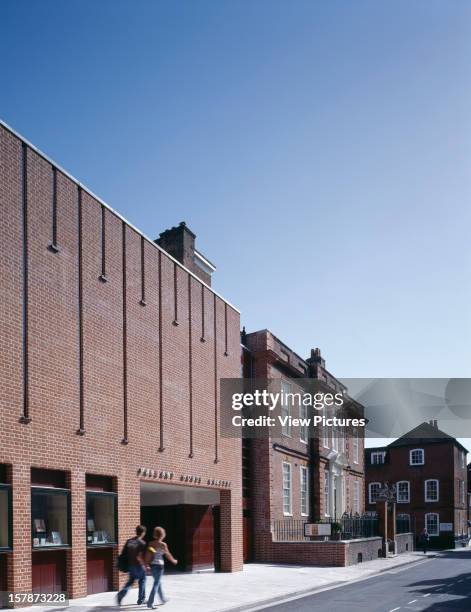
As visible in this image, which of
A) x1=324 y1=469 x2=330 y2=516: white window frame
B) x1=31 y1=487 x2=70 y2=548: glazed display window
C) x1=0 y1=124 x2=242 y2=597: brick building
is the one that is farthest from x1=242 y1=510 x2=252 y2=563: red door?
x1=31 y1=487 x2=70 y2=548: glazed display window

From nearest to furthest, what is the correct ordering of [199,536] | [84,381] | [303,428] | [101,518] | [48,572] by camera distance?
[48,572] < [84,381] < [101,518] < [199,536] < [303,428]

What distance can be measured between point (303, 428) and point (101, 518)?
2101 centimetres

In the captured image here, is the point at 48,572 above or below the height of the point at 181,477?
below

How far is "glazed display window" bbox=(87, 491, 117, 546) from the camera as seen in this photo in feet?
63.9

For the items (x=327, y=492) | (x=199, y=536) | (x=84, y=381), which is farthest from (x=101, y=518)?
(x=327, y=492)

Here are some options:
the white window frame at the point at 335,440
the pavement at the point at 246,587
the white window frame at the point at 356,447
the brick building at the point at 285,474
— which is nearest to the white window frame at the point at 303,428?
the brick building at the point at 285,474

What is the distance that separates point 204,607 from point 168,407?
7.63m

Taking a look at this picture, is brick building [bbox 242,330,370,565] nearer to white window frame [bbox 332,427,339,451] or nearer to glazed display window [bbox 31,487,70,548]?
white window frame [bbox 332,427,339,451]

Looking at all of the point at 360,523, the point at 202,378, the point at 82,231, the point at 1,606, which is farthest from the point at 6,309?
the point at 360,523

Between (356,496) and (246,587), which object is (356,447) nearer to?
(356,496)

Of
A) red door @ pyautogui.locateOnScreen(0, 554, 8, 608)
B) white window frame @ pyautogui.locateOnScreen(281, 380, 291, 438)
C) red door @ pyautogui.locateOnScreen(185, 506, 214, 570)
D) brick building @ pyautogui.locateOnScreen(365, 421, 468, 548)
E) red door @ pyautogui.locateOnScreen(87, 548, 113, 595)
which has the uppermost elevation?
white window frame @ pyautogui.locateOnScreen(281, 380, 291, 438)

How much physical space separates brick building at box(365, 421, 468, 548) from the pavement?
119 ft

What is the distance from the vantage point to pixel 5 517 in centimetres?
1623

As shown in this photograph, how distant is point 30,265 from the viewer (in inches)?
700
